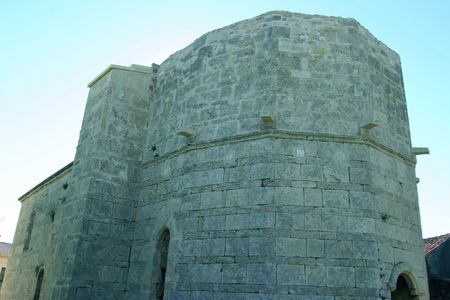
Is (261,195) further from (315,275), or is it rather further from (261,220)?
(315,275)

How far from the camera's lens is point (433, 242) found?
1209cm

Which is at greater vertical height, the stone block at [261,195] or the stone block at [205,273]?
the stone block at [261,195]

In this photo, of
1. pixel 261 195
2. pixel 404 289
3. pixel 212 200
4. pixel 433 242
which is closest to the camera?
pixel 261 195

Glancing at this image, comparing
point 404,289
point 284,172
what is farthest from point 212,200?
point 404,289

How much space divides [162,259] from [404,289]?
4.11m

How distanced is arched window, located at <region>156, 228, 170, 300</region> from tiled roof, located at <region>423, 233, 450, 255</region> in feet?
24.5

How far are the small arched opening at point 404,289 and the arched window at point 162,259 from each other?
379cm

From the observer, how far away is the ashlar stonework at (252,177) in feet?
19.1

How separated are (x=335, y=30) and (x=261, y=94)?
188 cm

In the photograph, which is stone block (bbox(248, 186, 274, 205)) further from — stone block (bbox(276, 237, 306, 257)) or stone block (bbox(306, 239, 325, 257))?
stone block (bbox(306, 239, 325, 257))

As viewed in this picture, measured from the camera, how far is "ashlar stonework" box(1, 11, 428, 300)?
582 centimetres

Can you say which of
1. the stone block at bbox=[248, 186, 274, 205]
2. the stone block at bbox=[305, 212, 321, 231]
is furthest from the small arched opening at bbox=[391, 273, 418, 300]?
the stone block at bbox=[248, 186, 274, 205]

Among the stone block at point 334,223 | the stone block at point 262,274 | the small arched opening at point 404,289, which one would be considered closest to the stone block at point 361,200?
the stone block at point 334,223

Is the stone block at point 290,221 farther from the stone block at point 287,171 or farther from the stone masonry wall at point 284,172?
the stone block at point 287,171
